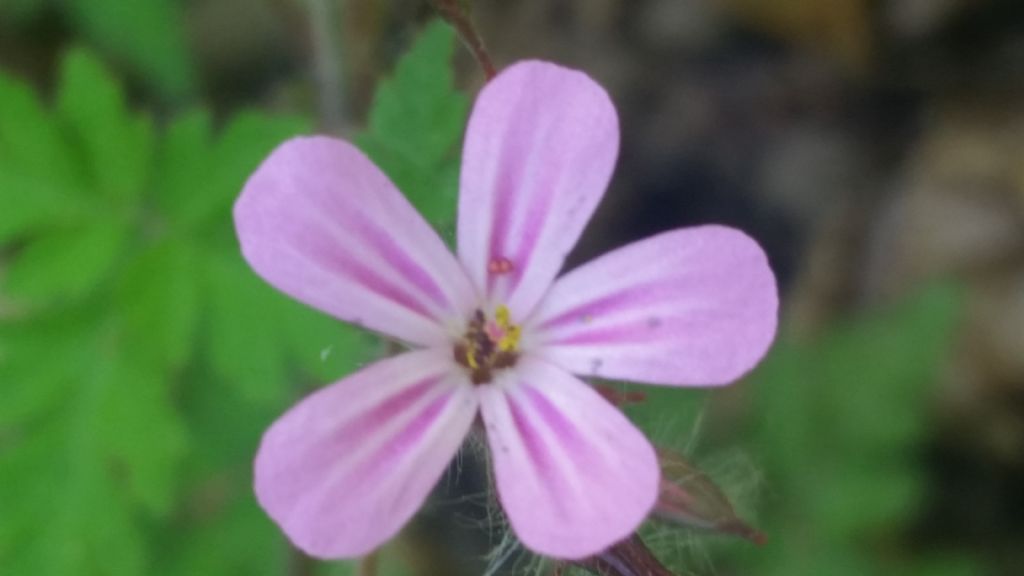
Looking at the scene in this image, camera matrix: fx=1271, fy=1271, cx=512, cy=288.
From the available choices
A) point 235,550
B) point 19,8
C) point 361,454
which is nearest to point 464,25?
point 361,454

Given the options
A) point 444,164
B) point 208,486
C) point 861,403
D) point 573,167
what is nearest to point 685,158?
point 861,403

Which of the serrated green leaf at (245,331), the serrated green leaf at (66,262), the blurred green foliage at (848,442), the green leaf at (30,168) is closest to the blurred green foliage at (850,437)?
the blurred green foliage at (848,442)

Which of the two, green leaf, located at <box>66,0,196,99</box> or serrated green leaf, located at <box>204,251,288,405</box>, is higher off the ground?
green leaf, located at <box>66,0,196,99</box>

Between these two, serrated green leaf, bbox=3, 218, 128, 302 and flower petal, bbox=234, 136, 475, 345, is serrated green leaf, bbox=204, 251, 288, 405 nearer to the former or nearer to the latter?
serrated green leaf, bbox=3, 218, 128, 302

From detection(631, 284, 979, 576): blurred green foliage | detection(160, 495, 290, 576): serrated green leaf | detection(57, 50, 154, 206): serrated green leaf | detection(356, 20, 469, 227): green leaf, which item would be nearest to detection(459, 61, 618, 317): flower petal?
detection(356, 20, 469, 227): green leaf

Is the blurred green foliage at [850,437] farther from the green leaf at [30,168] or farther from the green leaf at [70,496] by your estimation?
the green leaf at [30,168]

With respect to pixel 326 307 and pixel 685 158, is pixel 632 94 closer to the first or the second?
pixel 685 158
